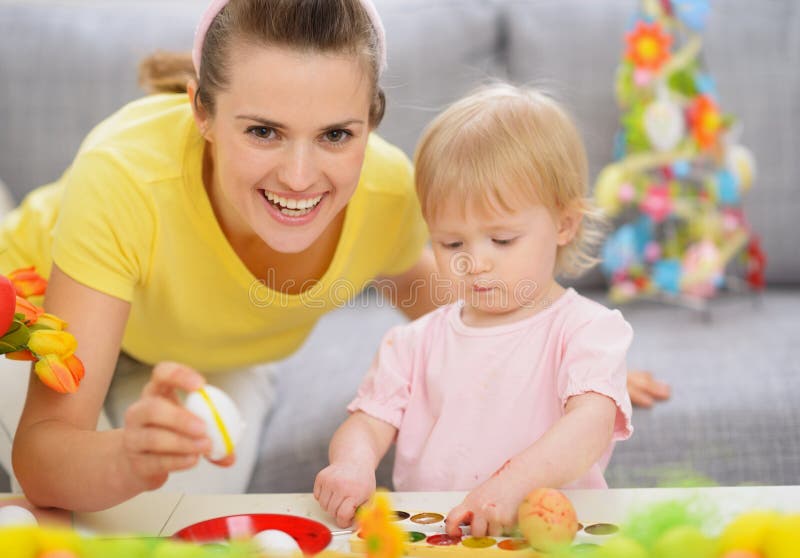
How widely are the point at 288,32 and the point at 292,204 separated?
204 millimetres

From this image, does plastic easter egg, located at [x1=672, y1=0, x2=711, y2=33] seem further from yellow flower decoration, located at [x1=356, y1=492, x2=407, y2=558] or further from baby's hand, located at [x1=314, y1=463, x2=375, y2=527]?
yellow flower decoration, located at [x1=356, y1=492, x2=407, y2=558]

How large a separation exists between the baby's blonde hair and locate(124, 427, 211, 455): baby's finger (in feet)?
1.53

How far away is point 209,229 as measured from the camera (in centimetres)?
124

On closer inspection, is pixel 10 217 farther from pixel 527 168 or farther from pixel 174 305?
pixel 527 168

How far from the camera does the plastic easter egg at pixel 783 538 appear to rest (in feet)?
1.98

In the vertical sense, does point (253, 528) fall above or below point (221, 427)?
below

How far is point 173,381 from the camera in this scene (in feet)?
2.40

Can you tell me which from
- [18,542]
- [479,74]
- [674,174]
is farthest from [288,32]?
[674,174]

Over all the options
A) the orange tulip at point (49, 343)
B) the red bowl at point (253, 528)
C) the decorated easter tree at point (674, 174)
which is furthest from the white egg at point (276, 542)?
the decorated easter tree at point (674, 174)

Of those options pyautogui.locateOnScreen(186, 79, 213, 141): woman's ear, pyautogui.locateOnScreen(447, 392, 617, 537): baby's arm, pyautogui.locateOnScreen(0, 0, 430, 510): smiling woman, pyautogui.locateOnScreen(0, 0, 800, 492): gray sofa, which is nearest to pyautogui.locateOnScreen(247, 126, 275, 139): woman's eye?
pyautogui.locateOnScreen(0, 0, 430, 510): smiling woman

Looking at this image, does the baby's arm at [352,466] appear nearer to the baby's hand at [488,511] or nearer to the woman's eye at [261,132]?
the baby's hand at [488,511]

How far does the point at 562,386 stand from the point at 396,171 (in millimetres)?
474

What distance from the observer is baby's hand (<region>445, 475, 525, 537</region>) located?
811mm

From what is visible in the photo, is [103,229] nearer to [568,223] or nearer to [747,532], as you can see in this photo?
[568,223]
